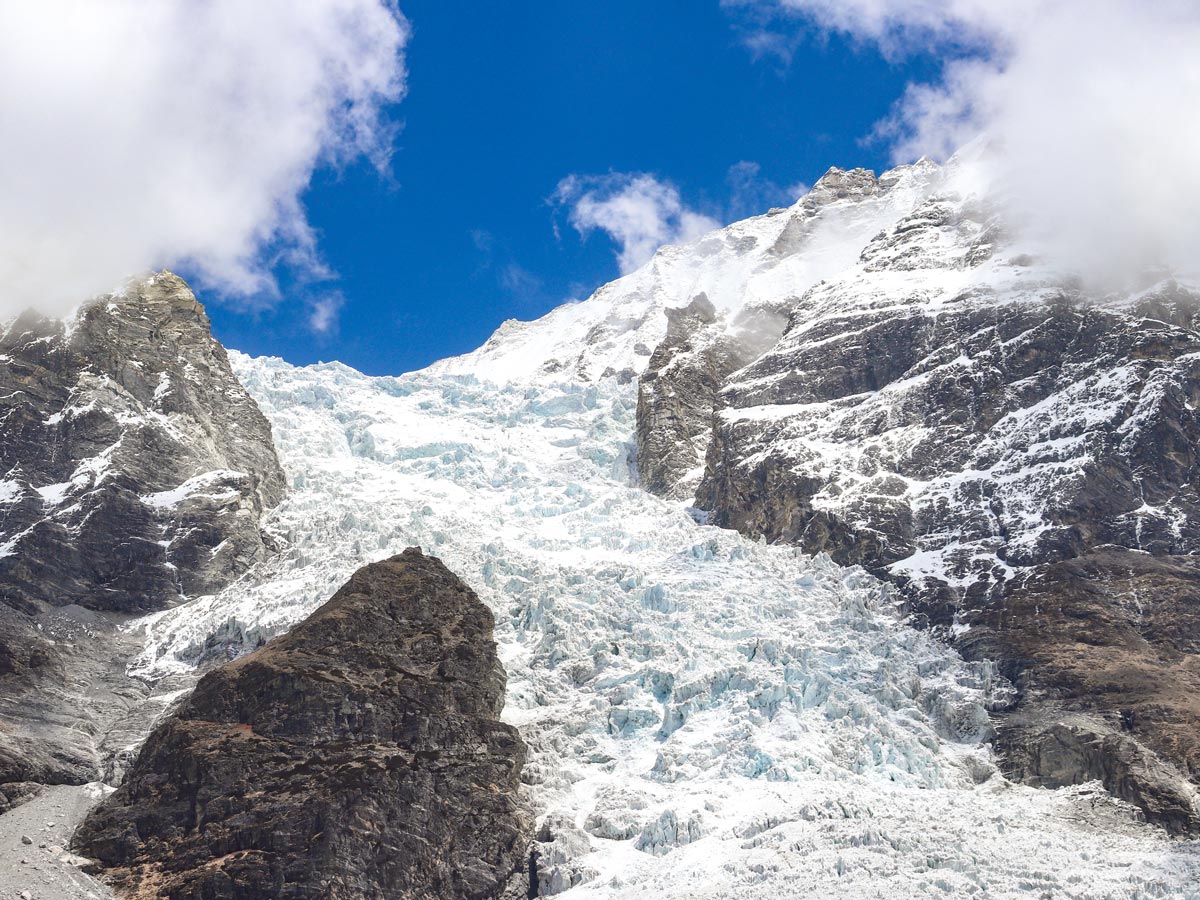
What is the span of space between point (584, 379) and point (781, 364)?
39.9 meters

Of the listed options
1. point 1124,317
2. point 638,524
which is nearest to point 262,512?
point 638,524

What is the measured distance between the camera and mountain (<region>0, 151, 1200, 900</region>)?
8512cm

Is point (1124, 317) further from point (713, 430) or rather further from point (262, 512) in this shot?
point (262, 512)

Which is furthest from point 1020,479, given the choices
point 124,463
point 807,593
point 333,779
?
point 124,463

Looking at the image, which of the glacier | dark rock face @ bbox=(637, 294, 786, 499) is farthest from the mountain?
dark rock face @ bbox=(637, 294, 786, 499)

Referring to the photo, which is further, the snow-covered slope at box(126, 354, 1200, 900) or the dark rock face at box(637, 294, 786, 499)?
the dark rock face at box(637, 294, 786, 499)

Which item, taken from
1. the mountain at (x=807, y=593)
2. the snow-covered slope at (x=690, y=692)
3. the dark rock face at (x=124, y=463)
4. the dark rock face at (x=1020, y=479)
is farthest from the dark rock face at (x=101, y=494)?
the dark rock face at (x=1020, y=479)

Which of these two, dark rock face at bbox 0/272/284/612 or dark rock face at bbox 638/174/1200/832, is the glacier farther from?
dark rock face at bbox 0/272/284/612

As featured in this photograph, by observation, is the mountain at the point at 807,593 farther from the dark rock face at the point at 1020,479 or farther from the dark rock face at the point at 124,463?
the dark rock face at the point at 124,463

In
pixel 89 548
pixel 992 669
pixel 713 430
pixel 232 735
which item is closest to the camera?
pixel 232 735

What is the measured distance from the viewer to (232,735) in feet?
290

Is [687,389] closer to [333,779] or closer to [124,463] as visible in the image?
[124,463]

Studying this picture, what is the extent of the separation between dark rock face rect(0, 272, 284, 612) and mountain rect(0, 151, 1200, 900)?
4773 mm

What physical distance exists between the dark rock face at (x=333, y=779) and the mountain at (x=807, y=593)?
2.57 meters
